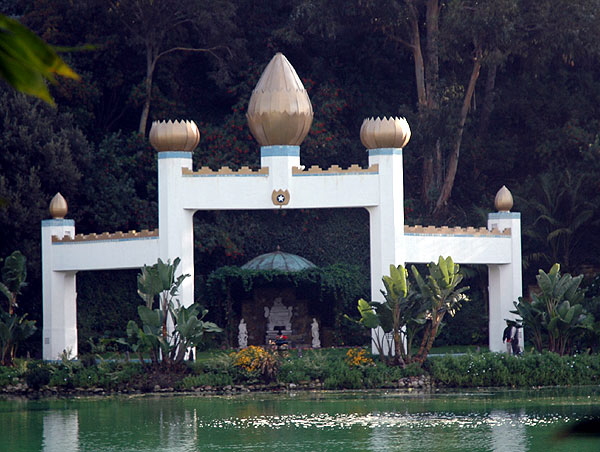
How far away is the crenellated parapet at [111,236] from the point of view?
22234mm

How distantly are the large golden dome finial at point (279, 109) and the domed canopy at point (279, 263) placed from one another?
5.07 metres

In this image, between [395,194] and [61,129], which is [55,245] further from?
[395,194]

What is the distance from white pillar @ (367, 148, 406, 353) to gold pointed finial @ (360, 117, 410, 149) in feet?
0.42

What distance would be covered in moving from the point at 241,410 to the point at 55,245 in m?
7.83

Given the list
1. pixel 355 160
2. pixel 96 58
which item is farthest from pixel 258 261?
pixel 96 58

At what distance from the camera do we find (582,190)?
28.0 meters

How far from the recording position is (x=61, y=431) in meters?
15.4

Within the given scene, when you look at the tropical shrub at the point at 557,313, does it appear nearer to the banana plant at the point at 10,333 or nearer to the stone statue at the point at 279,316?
the stone statue at the point at 279,316

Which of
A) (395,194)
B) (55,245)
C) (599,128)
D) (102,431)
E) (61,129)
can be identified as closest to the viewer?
(102,431)

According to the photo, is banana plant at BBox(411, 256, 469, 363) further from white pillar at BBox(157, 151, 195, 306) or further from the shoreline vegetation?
white pillar at BBox(157, 151, 195, 306)

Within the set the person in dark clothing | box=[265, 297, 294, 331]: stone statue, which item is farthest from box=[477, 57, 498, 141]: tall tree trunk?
the person in dark clothing

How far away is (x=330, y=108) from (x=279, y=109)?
314 inches

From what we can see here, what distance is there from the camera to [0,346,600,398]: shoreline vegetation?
2002 centimetres

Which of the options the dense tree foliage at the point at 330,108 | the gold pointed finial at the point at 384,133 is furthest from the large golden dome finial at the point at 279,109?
the dense tree foliage at the point at 330,108
